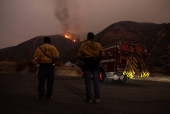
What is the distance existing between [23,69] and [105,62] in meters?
15.9

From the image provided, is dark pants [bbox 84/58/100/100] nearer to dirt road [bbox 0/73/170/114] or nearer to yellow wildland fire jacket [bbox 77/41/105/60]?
yellow wildland fire jacket [bbox 77/41/105/60]

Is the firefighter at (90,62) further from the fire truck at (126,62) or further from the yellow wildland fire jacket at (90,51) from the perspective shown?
the fire truck at (126,62)

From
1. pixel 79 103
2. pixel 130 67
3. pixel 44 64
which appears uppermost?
pixel 44 64

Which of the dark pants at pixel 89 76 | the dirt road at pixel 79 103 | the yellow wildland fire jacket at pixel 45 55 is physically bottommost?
the dirt road at pixel 79 103

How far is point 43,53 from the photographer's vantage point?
3.75 m

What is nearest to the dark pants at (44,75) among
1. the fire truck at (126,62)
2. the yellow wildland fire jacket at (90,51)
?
the yellow wildland fire jacket at (90,51)

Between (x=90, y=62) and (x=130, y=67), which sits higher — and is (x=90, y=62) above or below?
above

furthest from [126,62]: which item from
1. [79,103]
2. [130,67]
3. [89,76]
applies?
[79,103]

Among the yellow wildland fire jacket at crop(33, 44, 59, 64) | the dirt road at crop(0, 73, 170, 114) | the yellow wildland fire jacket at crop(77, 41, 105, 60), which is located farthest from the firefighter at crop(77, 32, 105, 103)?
the yellow wildland fire jacket at crop(33, 44, 59, 64)

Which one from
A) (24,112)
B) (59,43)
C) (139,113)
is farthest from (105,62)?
(59,43)

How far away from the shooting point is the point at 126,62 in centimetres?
878

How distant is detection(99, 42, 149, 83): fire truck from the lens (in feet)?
28.4

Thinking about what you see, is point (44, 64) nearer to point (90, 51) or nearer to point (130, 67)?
point (90, 51)

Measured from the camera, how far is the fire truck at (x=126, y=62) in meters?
8.66
